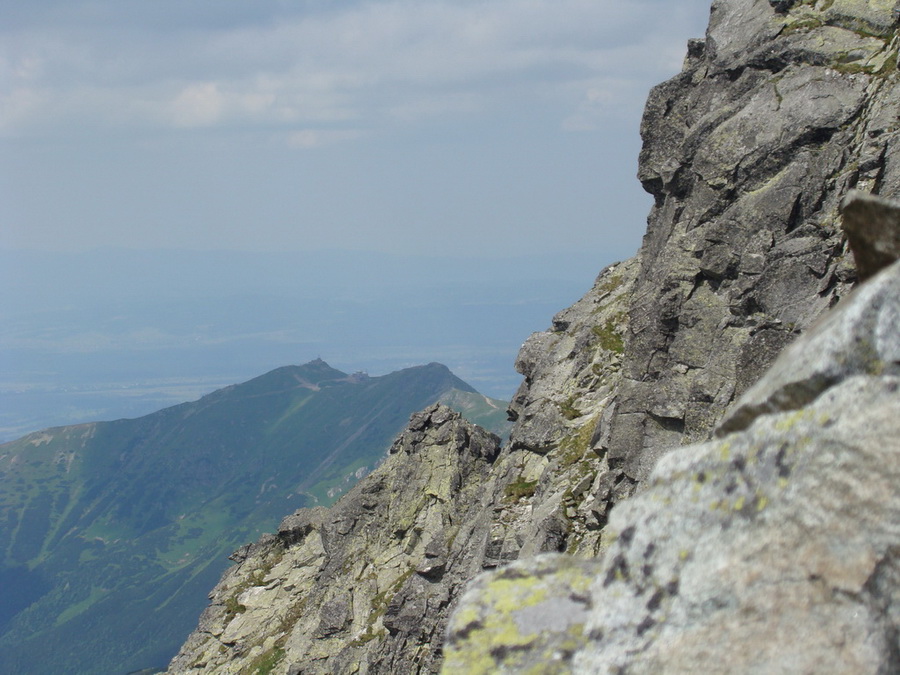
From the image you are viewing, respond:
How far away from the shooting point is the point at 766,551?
8266 mm

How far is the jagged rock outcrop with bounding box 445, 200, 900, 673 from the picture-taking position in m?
7.82

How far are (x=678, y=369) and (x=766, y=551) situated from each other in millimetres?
31639

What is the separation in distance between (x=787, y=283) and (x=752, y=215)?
15.7ft

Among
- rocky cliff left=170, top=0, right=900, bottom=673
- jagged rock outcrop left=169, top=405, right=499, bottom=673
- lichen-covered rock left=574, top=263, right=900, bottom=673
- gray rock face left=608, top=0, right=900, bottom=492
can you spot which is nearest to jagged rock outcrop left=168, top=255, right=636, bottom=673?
jagged rock outcrop left=169, top=405, right=499, bottom=673

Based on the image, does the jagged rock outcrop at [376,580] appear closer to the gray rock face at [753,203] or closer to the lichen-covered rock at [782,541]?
the gray rock face at [753,203]

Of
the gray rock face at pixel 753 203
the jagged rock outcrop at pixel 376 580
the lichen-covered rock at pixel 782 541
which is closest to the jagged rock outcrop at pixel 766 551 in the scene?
the lichen-covered rock at pixel 782 541

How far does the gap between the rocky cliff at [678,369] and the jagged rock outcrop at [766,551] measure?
35 millimetres

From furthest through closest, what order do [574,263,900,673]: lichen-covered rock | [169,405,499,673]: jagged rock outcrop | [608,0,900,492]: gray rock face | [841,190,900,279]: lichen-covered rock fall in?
[169,405,499,673]: jagged rock outcrop < [608,0,900,492]: gray rock face < [841,190,900,279]: lichen-covered rock < [574,263,900,673]: lichen-covered rock

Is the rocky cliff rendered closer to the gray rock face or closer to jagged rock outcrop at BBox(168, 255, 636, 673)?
the gray rock face

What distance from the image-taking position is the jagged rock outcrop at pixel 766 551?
782 cm

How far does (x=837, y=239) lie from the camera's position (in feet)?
108

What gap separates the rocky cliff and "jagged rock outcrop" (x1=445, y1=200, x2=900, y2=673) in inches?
1.4

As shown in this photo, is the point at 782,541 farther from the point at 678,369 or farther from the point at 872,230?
the point at 678,369

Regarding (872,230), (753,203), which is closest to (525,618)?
(872,230)
